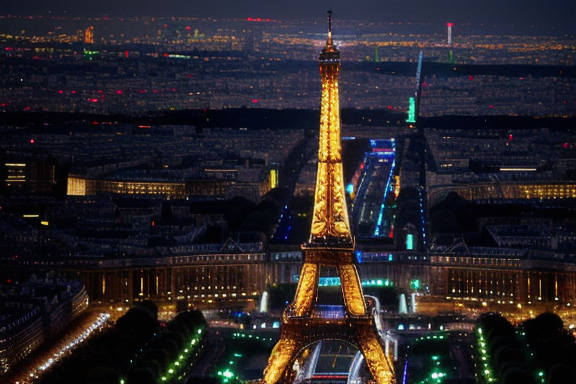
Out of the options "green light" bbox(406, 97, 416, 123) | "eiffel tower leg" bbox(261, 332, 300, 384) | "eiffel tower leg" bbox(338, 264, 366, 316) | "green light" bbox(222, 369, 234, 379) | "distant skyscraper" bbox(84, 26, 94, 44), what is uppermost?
"distant skyscraper" bbox(84, 26, 94, 44)

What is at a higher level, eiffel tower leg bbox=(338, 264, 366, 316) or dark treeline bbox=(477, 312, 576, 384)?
eiffel tower leg bbox=(338, 264, 366, 316)

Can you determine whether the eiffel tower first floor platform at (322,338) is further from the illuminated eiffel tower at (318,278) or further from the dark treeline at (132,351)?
the dark treeline at (132,351)

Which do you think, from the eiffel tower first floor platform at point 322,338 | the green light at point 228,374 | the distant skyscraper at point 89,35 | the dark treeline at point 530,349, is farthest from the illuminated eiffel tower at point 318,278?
the distant skyscraper at point 89,35

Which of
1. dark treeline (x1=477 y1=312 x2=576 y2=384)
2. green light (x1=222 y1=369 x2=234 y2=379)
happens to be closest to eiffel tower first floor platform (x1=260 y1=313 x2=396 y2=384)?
green light (x1=222 y1=369 x2=234 y2=379)

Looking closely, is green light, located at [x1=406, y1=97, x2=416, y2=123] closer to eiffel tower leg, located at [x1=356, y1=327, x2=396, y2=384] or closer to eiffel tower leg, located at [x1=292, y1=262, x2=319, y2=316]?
eiffel tower leg, located at [x1=292, y1=262, x2=319, y2=316]

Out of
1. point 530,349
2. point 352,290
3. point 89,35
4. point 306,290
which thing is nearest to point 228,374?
point 306,290

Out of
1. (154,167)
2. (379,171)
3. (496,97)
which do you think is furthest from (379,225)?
(496,97)
